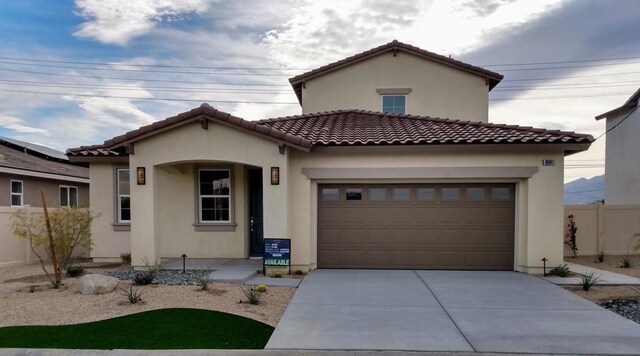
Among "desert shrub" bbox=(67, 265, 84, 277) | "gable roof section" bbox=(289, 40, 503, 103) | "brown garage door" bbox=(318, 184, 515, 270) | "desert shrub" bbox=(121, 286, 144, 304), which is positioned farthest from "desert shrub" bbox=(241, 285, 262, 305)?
"gable roof section" bbox=(289, 40, 503, 103)

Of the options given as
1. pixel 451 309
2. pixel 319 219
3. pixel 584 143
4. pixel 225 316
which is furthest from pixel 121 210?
pixel 584 143

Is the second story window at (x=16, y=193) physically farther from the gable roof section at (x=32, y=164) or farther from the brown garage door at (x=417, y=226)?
the brown garage door at (x=417, y=226)

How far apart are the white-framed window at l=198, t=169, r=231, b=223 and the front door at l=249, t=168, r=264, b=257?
0.71 meters

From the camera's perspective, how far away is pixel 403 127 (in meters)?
11.4

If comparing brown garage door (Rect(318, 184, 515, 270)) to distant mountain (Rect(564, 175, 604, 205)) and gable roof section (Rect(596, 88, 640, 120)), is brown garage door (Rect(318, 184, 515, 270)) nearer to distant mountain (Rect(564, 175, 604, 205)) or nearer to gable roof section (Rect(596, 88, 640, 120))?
gable roof section (Rect(596, 88, 640, 120))

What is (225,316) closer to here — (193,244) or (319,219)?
(319,219)

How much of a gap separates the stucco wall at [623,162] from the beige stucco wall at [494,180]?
1152 cm

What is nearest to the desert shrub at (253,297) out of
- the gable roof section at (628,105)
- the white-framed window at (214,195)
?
the white-framed window at (214,195)

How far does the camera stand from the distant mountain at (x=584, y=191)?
159ft

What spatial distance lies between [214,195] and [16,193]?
10.6 m

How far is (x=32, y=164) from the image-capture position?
16.6 m

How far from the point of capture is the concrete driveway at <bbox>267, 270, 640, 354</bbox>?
4.91 meters

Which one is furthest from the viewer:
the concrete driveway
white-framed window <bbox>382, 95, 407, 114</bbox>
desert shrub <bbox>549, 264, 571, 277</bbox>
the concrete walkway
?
white-framed window <bbox>382, 95, 407, 114</bbox>

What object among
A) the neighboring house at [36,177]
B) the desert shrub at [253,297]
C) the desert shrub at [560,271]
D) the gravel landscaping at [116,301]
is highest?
the neighboring house at [36,177]
